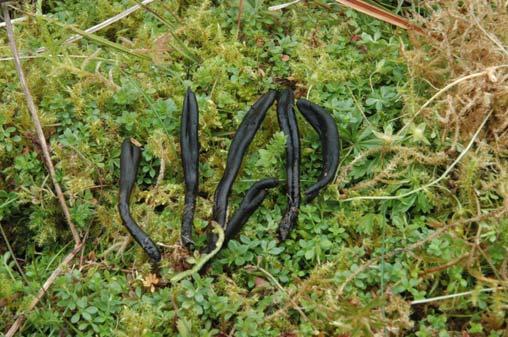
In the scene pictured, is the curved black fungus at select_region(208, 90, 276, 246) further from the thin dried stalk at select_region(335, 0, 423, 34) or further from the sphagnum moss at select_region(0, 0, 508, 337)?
the thin dried stalk at select_region(335, 0, 423, 34)

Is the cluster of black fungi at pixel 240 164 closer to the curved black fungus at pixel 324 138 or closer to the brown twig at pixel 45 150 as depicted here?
the curved black fungus at pixel 324 138

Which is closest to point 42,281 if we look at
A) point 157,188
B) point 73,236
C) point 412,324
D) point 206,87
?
point 73,236

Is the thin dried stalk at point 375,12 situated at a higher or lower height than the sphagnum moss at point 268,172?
higher

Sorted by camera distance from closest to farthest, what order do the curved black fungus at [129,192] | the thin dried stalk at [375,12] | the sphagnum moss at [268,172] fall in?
1. the sphagnum moss at [268,172]
2. the curved black fungus at [129,192]
3. the thin dried stalk at [375,12]

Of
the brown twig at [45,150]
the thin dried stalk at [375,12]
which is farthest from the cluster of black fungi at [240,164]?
the thin dried stalk at [375,12]

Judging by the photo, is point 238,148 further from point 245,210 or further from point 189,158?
point 245,210

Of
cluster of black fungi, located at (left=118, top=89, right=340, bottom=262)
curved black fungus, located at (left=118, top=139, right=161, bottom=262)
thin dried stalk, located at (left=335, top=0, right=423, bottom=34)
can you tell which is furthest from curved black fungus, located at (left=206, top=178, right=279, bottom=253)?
thin dried stalk, located at (left=335, top=0, right=423, bottom=34)
